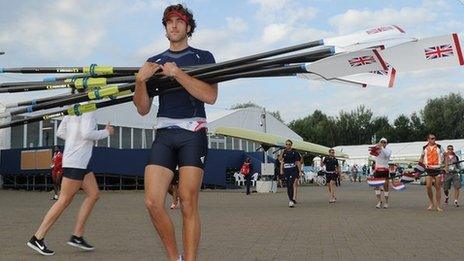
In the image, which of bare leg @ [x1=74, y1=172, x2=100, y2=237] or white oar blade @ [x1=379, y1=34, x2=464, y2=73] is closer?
white oar blade @ [x1=379, y1=34, x2=464, y2=73]

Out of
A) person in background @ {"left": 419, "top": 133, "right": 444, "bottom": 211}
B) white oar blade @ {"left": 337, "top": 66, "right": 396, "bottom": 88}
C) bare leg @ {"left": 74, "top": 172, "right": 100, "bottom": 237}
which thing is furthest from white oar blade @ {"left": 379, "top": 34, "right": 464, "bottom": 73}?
person in background @ {"left": 419, "top": 133, "right": 444, "bottom": 211}

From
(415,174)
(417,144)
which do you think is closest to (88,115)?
(415,174)

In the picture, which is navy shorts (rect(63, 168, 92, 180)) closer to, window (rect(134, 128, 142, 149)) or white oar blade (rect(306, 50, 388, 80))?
white oar blade (rect(306, 50, 388, 80))

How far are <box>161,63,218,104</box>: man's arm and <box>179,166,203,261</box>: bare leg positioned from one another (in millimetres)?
526

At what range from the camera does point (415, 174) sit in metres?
15.9

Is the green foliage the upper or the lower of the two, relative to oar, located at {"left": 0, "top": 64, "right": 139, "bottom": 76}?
upper

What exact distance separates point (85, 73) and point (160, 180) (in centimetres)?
127

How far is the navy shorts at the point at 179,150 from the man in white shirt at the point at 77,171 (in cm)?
255

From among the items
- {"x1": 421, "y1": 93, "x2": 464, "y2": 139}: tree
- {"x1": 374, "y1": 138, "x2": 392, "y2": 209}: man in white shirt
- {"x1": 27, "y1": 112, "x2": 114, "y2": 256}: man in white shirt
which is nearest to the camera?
{"x1": 27, "y1": 112, "x2": 114, "y2": 256}: man in white shirt

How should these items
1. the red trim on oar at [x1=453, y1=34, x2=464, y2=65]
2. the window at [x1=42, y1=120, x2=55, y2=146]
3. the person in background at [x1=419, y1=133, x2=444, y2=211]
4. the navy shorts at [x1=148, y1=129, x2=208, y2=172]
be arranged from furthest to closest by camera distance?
the window at [x1=42, y1=120, x2=55, y2=146] → the person in background at [x1=419, y1=133, x2=444, y2=211] → the navy shorts at [x1=148, y1=129, x2=208, y2=172] → the red trim on oar at [x1=453, y1=34, x2=464, y2=65]

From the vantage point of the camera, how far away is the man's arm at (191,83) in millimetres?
4215

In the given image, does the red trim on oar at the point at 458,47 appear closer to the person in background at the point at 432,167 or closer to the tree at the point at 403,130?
the person in background at the point at 432,167

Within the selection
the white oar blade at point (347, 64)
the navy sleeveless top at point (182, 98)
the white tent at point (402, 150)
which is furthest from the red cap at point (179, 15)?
the white tent at point (402, 150)

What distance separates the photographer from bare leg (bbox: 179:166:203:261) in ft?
14.4
